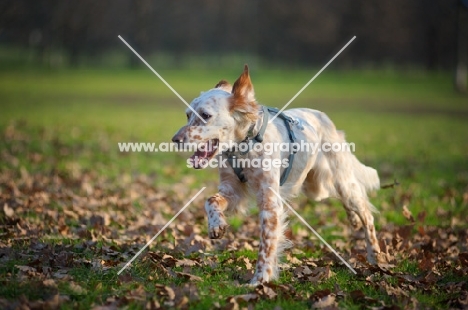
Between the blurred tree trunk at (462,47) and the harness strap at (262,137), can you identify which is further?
the blurred tree trunk at (462,47)

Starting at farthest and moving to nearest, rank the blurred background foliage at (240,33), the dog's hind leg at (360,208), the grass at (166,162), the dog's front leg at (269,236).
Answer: the blurred background foliage at (240,33) → the dog's hind leg at (360,208) → the dog's front leg at (269,236) → the grass at (166,162)

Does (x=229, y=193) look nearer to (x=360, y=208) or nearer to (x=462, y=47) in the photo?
(x=360, y=208)

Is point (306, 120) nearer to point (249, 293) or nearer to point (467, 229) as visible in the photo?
point (249, 293)

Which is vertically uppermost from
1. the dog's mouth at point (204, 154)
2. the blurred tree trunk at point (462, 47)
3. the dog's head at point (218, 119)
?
the blurred tree trunk at point (462, 47)

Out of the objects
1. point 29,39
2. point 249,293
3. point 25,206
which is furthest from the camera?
point 29,39

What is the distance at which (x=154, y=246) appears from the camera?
21.8 feet

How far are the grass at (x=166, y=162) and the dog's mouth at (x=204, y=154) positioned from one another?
0.97m

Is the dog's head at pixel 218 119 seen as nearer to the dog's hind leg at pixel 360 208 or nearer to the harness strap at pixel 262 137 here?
the harness strap at pixel 262 137

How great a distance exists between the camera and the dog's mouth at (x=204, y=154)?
556 cm

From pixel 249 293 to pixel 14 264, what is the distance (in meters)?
2.01

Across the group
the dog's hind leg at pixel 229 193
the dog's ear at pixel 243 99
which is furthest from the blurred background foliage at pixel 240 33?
the dog's ear at pixel 243 99

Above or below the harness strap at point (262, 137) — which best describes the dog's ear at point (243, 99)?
above

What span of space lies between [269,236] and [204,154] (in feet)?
3.03

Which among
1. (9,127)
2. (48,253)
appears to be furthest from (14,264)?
(9,127)
